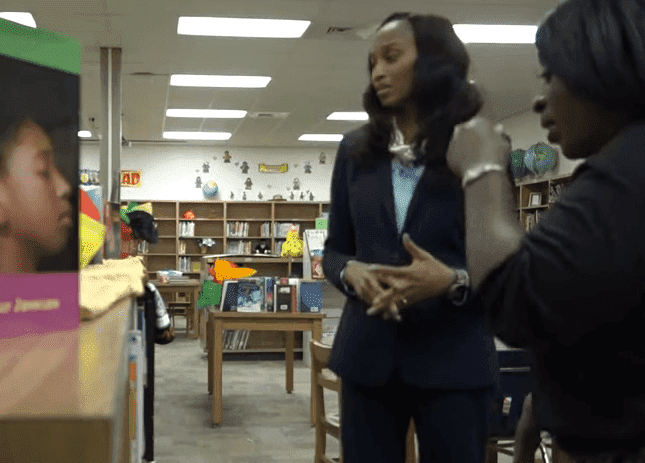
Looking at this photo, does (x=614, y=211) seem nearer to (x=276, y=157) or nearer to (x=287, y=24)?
(x=287, y=24)

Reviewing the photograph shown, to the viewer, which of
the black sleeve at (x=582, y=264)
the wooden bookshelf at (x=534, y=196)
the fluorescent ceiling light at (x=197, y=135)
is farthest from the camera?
the fluorescent ceiling light at (x=197, y=135)

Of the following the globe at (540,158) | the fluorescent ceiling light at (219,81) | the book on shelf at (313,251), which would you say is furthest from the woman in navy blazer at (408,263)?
the globe at (540,158)

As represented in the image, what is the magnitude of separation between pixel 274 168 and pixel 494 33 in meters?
8.43

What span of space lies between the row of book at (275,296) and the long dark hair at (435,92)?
4.21 metres

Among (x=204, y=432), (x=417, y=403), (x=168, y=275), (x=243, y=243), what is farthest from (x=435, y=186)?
(x=243, y=243)

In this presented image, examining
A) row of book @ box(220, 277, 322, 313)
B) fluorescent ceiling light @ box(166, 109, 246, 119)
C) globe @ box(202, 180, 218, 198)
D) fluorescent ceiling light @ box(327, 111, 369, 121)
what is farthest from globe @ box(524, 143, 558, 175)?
globe @ box(202, 180, 218, 198)

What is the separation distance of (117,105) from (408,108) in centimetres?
650

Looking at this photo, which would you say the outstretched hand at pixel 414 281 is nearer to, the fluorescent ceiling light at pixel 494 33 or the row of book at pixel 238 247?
the fluorescent ceiling light at pixel 494 33

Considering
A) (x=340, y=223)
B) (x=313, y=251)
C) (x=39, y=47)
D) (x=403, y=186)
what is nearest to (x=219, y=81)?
(x=313, y=251)

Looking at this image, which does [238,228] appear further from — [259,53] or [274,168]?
[259,53]

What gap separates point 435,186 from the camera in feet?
4.19

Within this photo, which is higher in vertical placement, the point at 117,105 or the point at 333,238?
the point at 117,105

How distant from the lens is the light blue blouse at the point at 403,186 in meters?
1.31

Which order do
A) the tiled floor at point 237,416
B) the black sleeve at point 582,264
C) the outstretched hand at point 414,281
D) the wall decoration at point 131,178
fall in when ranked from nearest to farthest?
the black sleeve at point 582,264 → the outstretched hand at point 414,281 → the tiled floor at point 237,416 → the wall decoration at point 131,178
